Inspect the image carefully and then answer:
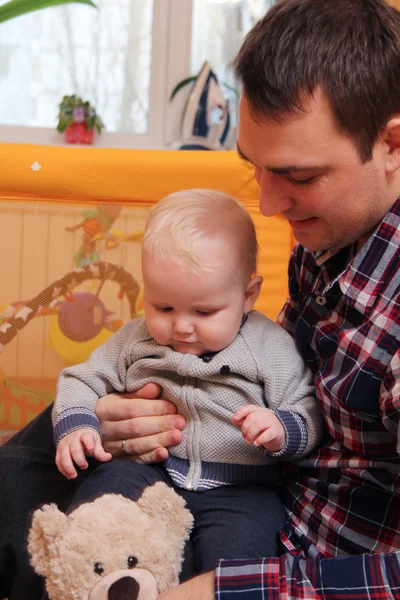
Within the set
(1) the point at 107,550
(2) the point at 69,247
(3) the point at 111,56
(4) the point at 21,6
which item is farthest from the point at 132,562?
(3) the point at 111,56

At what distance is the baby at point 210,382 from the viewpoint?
94 centimetres

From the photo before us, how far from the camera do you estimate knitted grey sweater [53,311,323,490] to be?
981mm

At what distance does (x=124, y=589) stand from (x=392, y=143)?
60 cm

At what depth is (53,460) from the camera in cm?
110

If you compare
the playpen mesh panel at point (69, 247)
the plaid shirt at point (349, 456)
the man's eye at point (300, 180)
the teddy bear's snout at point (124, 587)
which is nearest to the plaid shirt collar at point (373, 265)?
the plaid shirt at point (349, 456)

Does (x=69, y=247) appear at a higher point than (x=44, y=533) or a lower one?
higher

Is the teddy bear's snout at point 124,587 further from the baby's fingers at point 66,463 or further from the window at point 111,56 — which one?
the window at point 111,56

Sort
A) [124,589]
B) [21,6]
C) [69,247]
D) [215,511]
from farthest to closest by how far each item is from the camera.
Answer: [21,6], [69,247], [215,511], [124,589]

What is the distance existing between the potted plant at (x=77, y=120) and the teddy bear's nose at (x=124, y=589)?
7.11 feet

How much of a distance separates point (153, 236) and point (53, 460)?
1.29ft

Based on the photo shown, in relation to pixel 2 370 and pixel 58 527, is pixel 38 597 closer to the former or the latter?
pixel 58 527

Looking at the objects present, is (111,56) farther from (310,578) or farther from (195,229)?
(310,578)

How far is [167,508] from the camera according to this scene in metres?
0.84

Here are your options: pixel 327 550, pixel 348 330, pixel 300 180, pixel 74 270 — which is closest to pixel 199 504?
pixel 327 550
